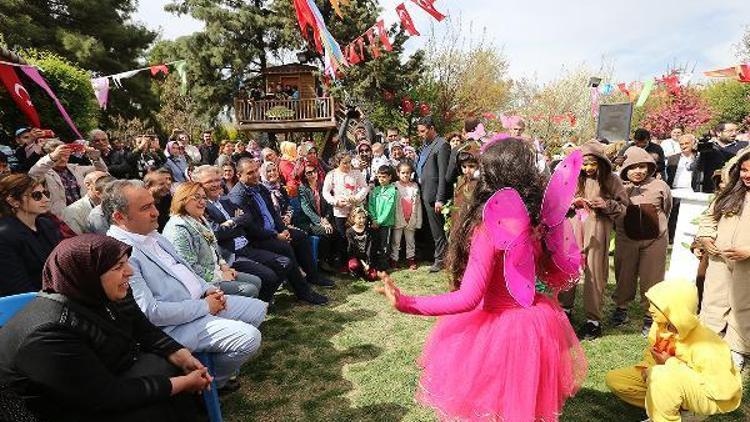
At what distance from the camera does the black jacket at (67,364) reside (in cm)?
162

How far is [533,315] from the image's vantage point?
70.6 inches

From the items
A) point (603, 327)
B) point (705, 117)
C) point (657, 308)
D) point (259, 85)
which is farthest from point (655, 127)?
point (657, 308)

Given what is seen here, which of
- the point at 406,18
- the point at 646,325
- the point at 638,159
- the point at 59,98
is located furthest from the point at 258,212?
the point at 59,98

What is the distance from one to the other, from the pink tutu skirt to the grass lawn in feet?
3.75

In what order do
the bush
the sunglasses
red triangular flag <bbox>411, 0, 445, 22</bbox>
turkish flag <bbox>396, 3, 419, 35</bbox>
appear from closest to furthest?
the sunglasses
red triangular flag <bbox>411, 0, 445, 22</bbox>
the bush
turkish flag <bbox>396, 3, 419, 35</bbox>

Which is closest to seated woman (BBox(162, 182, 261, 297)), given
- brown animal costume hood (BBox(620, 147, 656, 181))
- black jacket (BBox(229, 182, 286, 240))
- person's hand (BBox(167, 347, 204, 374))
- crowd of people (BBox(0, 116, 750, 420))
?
crowd of people (BBox(0, 116, 750, 420))

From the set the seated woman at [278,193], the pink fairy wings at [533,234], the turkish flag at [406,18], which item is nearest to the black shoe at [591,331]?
the pink fairy wings at [533,234]

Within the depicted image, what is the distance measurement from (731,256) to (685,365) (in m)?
1.14

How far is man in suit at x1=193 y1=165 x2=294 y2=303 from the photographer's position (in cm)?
426

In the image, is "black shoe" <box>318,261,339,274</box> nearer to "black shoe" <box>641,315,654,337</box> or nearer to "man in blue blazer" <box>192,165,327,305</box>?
"man in blue blazer" <box>192,165,327,305</box>

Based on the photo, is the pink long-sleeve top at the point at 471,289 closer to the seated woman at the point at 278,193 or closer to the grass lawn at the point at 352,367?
the grass lawn at the point at 352,367

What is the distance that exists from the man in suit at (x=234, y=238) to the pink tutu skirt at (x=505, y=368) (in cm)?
278

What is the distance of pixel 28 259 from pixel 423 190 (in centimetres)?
454

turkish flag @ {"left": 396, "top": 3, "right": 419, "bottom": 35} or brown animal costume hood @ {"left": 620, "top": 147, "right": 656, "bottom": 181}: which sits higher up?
turkish flag @ {"left": 396, "top": 3, "right": 419, "bottom": 35}
